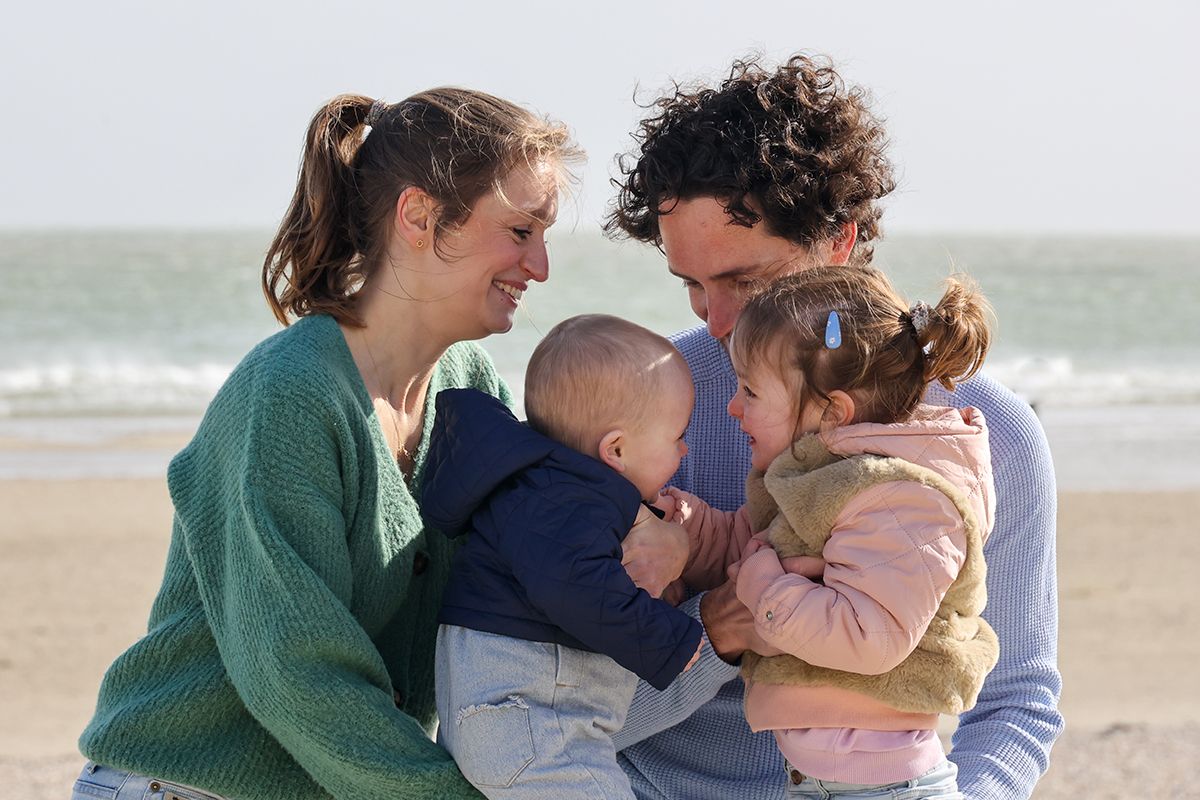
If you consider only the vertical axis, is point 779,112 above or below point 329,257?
above

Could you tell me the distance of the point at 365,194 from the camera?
2.66 metres

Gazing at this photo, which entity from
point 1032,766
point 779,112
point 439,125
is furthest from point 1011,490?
point 439,125

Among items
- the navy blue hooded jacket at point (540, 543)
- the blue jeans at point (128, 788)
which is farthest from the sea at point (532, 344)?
the blue jeans at point (128, 788)

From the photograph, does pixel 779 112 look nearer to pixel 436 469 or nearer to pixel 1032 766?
pixel 436 469

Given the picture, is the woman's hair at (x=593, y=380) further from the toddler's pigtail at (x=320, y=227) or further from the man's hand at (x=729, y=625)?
Answer: the toddler's pigtail at (x=320, y=227)

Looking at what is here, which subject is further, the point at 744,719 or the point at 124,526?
the point at 124,526

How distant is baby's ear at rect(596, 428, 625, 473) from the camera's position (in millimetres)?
2303

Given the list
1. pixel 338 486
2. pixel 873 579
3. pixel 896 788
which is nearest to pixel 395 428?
pixel 338 486

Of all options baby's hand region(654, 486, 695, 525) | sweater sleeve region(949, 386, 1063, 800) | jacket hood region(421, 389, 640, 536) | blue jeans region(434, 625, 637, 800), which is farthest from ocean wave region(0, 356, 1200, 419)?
blue jeans region(434, 625, 637, 800)

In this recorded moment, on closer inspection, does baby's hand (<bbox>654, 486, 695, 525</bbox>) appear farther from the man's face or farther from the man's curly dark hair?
the man's curly dark hair

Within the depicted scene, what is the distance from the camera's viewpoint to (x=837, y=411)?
2287 millimetres

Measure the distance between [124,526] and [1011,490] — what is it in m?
8.14

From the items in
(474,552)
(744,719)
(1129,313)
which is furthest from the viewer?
(1129,313)

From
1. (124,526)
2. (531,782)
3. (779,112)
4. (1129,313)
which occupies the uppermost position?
(779,112)
